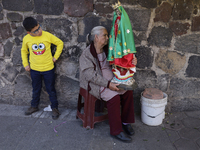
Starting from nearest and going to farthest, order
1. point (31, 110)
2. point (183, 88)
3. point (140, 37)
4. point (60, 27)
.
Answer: point (140, 37)
point (60, 27)
point (183, 88)
point (31, 110)

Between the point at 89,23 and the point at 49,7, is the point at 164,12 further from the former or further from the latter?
the point at 49,7

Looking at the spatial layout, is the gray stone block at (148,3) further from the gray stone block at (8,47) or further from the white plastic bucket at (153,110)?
the gray stone block at (8,47)

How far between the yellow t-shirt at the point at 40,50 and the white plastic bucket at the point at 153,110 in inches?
62.6

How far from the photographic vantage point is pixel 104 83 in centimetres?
230

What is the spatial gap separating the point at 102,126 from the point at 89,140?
0.37 meters

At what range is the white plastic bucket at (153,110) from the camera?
2530 mm

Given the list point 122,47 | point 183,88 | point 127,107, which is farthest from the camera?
point 183,88

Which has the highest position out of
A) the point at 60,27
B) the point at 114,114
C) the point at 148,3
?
the point at 148,3

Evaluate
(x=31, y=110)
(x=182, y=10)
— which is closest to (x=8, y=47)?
(x=31, y=110)

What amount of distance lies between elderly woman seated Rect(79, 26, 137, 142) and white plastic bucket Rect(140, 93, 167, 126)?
289mm

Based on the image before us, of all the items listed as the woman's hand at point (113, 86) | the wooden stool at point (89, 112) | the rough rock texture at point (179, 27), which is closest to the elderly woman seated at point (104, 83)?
the woman's hand at point (113, 86)

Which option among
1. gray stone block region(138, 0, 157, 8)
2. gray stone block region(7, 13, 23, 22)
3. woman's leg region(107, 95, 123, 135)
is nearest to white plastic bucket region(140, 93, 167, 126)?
woman's leg region(107, 95, 123, 135)

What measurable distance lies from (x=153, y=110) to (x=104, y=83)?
89 cm

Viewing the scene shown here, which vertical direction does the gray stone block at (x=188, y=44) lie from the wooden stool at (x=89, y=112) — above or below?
above
